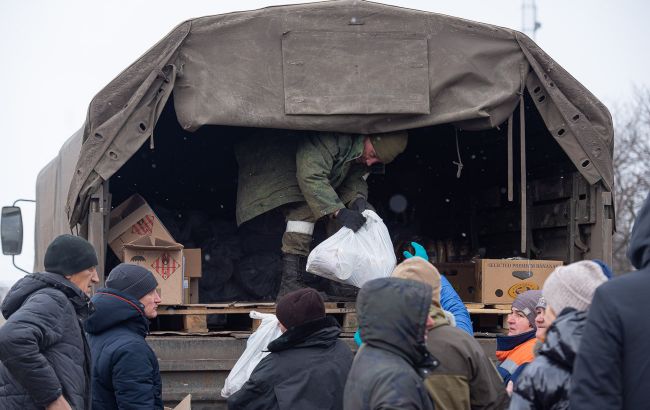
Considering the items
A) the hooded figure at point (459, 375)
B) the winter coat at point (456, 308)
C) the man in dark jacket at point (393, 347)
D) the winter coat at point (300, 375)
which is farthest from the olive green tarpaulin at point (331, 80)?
the man in dark jacket at point (393, 347)

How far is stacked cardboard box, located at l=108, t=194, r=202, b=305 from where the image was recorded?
19.7 ft

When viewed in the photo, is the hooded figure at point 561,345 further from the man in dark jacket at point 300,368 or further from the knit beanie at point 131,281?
the knit beanie at point 131,281

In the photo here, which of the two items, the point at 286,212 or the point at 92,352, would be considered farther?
the point at 286,212

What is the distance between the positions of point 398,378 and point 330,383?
48.9 inches

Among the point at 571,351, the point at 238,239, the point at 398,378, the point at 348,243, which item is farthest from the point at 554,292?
the point at 238,239

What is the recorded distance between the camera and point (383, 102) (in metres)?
6.01

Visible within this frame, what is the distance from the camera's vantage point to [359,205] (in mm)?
6535

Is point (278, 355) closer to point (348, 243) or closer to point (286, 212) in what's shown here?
point (348, 243)

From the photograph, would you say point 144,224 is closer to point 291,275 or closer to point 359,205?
point 291,275

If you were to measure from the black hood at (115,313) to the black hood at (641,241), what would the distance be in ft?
8.56

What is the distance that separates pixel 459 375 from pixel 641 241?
0.91 m

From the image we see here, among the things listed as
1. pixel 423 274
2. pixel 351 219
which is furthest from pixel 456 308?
pixel 351 219

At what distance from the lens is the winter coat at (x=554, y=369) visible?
10.3ft

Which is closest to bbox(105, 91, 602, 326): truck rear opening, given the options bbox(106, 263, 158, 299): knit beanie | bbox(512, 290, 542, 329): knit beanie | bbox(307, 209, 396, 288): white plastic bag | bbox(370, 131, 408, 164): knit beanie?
bbox(370, 131, 408, 164): knit beanie
